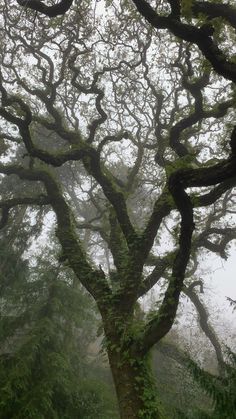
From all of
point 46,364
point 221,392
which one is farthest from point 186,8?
point 46,364

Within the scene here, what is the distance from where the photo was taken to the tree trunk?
7.43 metres

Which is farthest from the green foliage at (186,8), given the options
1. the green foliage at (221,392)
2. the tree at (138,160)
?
the green foliage at (221,392)

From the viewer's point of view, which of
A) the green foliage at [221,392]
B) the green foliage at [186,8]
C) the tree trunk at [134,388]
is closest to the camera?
the green foliage at [221,392]

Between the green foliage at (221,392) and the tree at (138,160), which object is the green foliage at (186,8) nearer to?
the tree at (138,160)

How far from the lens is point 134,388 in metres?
7.69

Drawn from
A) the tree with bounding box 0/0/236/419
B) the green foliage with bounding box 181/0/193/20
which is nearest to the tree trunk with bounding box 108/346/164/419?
the tree with bounding box 0/0/236/419

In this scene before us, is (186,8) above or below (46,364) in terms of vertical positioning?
above

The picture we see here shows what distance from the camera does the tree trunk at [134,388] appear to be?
7.43 m

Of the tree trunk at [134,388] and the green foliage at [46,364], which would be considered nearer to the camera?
the tree trunk at [134,388]

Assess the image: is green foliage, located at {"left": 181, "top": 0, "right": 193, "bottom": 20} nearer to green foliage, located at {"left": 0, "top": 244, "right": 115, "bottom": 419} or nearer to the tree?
the tree

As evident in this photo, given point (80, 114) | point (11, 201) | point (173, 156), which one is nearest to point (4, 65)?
point (80, 114)

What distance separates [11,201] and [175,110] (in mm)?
7000

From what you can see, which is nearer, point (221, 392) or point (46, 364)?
point (221, 392)

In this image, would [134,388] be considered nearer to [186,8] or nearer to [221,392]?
[221,392]
